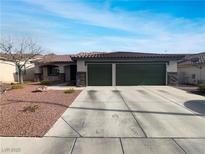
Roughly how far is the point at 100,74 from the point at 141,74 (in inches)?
157

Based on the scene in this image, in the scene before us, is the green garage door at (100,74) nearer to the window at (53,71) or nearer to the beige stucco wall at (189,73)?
the beige stucco wall at (189,73)

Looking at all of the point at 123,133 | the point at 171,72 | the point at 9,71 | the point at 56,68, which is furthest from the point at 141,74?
the point at 9,71

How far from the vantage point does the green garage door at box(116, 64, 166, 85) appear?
20.6 metres

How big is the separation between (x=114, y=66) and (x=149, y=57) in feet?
11.3

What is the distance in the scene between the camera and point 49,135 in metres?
5.87

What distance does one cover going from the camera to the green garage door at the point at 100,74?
20.8 metres

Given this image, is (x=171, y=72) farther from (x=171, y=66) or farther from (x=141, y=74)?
(x=141, y=74)

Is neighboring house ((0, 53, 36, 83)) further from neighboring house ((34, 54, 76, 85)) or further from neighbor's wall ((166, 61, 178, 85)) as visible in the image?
neighbor's wall ((166, 61, 178, 85))

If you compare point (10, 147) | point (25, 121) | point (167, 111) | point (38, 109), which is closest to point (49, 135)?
point (10, 147)

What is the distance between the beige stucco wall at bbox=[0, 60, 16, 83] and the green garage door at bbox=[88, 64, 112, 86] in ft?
37.5

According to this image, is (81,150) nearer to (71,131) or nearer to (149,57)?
(71,131)

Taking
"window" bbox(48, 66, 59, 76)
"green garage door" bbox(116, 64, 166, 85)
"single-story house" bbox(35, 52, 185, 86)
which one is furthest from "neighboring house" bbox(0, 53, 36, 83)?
"green garage door" bbox(116, 64, 166, 85)

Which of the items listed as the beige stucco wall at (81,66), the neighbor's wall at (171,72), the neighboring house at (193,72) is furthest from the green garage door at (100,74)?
the neighboring house at (193,72)

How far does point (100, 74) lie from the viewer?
817 inches
